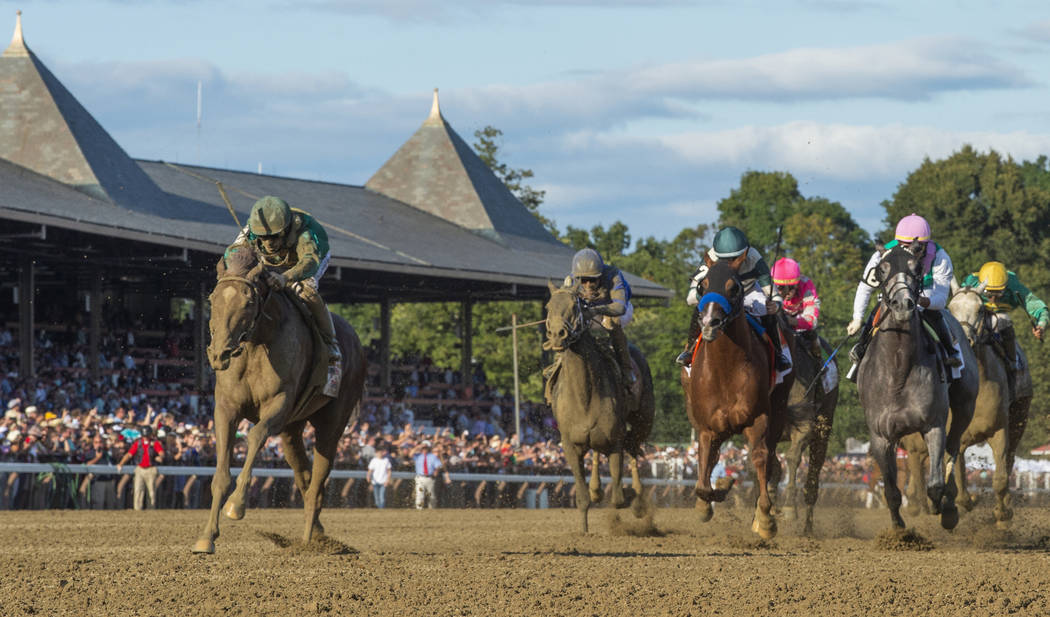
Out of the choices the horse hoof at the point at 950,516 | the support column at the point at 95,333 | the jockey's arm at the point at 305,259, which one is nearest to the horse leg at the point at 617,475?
the horse hoof at the point at 950,516

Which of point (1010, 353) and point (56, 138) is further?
point (56, 138)

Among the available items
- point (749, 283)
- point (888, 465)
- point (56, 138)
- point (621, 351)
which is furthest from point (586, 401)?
point (56, 138)

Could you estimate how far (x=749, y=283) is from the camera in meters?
12.8

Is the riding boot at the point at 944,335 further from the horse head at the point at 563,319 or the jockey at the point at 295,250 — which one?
the jockey at the point at 295,250

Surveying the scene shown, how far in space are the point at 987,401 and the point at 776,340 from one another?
11.2 ft

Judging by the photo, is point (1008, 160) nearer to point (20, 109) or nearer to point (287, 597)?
point (20, 109)

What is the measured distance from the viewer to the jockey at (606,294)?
1456cm

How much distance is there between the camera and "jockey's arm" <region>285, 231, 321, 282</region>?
11203mm

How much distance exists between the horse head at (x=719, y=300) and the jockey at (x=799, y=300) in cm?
316

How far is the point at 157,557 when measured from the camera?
11234 mm

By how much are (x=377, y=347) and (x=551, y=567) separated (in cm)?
3360

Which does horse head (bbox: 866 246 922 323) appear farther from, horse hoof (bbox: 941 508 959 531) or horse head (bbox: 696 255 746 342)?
horse hoof (bbox: 941 508 959 531)

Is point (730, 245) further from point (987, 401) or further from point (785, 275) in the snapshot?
point (987, 401)

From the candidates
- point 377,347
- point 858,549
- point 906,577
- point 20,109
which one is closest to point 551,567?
point 906,577
